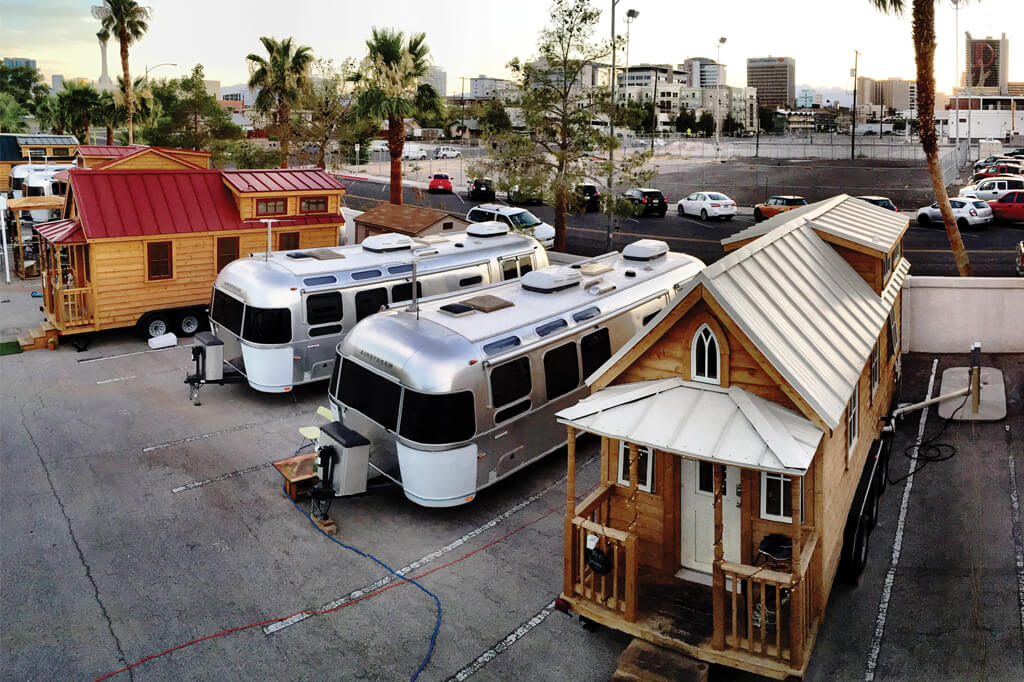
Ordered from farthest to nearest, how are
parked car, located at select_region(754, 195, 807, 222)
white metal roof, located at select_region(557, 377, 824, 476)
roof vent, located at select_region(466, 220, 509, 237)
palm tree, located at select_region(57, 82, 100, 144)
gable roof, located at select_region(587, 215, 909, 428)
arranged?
1. palm tree, located at select_region(57, 82, 100, 144)
2. parked car, located at select_region(754, 195, 807, 222)
3. roof vent, located at select_region(466, 220, 509, 237)
4. gable roof, located at select_region(587, 215, 909, 428)
5. white metal roof, located at select_region(557, 377, 824, 476)

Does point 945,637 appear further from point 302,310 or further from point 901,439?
point 302,310

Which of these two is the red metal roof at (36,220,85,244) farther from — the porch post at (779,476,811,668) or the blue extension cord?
the porch post at (779,476,811,668)

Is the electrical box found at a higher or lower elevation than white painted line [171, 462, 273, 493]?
higher

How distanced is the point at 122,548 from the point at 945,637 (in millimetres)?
10562

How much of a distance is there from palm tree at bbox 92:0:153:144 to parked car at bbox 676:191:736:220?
3372cm

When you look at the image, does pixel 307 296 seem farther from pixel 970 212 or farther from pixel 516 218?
pixel 970 212

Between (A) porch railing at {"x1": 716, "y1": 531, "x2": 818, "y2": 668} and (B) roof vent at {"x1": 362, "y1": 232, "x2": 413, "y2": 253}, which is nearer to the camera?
(A) porch railing at {"x1": 716, "y1": 531, "x2": 818, "y2": 668}

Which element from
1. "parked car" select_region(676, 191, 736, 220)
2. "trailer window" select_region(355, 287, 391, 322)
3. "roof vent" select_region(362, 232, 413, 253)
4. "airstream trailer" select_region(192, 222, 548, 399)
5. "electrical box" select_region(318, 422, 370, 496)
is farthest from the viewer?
"parked car" select_region(676, 191, 736, 220)

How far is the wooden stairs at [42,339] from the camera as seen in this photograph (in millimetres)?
21156

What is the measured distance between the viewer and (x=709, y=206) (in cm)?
4256

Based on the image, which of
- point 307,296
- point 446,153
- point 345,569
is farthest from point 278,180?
point 446,153

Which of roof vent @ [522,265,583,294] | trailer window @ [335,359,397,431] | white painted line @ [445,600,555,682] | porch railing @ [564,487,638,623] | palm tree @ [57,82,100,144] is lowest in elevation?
white painted line @ [445,600,555,682]

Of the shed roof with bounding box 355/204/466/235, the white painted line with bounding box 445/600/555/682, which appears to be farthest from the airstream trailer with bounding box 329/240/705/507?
the shed roof with bounding box 355/204/466/235

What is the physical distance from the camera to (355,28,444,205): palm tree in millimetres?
33594
